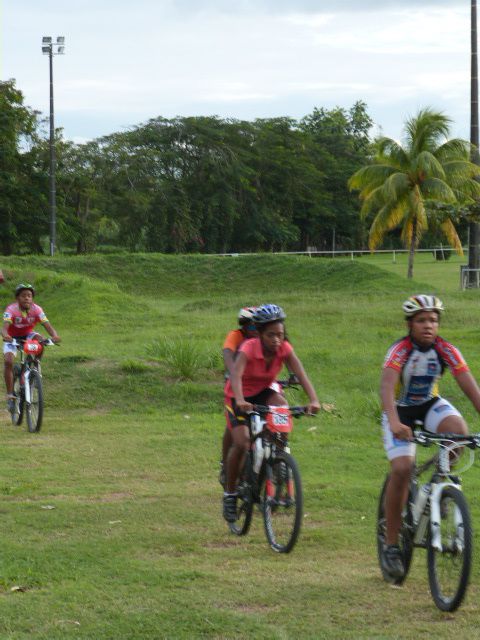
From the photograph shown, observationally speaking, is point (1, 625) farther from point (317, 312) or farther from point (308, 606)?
point (317, 312)

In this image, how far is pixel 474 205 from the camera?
2039 cm

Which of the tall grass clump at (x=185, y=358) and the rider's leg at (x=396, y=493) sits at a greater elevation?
the rider's leg at (x=396, y=493)

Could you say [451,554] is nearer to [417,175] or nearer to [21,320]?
[21,320]

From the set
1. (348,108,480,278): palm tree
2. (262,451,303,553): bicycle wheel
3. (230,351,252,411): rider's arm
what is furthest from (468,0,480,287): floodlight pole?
(262,451,303,553): bicycle wheel

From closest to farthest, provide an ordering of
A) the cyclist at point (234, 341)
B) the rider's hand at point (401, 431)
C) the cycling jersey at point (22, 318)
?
the rider's hand at point (401, 431)
the cyclist at point (234, 341)
the cycling jersey at point (22, 318)

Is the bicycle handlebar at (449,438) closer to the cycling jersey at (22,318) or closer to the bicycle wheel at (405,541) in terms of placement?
the bicycle wheel at (405,541)

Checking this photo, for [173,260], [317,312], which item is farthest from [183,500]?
[173,260]

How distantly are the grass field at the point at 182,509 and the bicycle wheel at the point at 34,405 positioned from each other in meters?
0.17

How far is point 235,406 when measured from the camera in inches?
293

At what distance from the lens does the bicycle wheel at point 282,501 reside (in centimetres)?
687

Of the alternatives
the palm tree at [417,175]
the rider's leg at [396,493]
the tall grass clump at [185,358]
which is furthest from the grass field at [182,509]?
the palm tree at [417,175]

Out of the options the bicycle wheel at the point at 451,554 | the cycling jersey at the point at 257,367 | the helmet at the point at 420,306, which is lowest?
the bicycle wheel at the point at 451,554

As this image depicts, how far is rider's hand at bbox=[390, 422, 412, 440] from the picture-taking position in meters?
5.77

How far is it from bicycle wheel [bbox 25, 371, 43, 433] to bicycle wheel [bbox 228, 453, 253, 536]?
5352 mm
